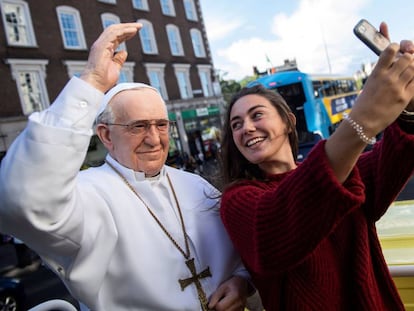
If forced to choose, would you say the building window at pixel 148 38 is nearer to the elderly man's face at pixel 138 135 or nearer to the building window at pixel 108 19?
the building window at pixel 108 19

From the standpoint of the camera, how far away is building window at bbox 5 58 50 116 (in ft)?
49.8

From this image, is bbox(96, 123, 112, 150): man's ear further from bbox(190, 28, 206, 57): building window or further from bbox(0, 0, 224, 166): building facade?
bbox(190, 28, 206, 57): building window

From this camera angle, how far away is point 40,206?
989 mm

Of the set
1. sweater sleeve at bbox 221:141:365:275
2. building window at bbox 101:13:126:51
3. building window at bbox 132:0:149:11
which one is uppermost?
building window at bbox 132:0:149:11

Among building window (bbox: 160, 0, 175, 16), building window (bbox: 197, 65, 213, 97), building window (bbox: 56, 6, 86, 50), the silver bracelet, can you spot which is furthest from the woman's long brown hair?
building window (bbox: 197, 65, 213, 97)

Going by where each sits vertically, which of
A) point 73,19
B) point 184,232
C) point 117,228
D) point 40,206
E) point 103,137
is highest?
point 73,19

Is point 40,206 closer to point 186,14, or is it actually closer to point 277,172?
point 277,172

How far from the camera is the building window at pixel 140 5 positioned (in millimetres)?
21453

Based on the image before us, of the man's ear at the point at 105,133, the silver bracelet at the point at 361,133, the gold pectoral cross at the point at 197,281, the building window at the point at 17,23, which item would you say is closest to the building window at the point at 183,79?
the building window at the point at 17,23

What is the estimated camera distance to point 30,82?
1570cm

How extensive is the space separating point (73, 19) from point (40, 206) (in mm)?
19645

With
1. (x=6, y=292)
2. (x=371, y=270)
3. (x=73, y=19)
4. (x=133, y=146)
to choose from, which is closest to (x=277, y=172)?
(x=371, y=270)

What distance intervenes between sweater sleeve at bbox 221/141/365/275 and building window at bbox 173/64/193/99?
906 inches

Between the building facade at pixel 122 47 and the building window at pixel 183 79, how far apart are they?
0.07 meters
